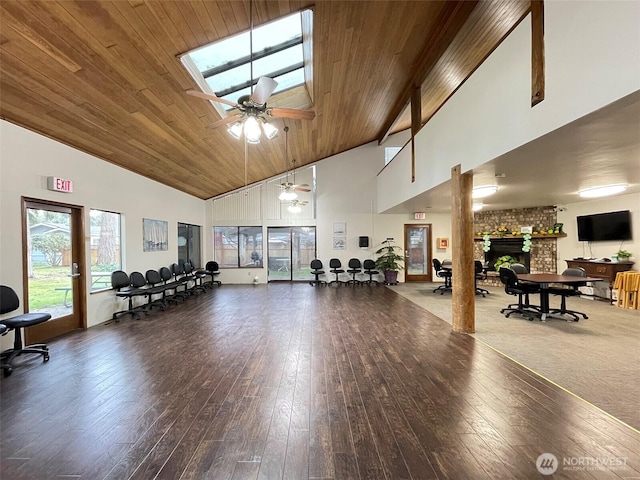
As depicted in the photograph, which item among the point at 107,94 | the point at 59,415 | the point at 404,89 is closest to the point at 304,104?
the point at 404,89

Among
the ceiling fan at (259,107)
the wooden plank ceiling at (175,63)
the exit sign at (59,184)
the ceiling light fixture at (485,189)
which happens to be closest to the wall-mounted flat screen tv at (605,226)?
the ceiling light fixture at (485,189)

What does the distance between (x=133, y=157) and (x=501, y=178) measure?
662 cm

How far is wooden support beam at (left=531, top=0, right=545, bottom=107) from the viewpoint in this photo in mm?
2707

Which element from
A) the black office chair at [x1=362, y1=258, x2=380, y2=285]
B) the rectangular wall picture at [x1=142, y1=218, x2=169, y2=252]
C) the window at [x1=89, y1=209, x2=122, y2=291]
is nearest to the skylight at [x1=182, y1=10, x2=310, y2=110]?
the window at [x1=89, y1=209, x2=122, y2=291]

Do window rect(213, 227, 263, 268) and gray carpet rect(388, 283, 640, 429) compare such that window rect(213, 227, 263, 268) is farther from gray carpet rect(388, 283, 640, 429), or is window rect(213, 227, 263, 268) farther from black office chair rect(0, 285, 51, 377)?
black office chair rect(0, 285, 51, 377)

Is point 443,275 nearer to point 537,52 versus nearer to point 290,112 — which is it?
point 537,52

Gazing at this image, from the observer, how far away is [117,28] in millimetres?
2918

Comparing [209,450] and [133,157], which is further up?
[133,157]

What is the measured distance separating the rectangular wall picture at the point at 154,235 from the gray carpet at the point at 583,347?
258 inches

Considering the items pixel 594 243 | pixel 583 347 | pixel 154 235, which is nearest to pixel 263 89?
pixel 583 347

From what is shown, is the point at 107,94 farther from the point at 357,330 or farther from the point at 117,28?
the point at 357,330

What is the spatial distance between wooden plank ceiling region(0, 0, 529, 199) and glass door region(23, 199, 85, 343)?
118 centimetres

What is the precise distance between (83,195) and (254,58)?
12.0ft

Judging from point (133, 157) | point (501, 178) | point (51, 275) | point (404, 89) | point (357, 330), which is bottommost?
point (357, 330)
